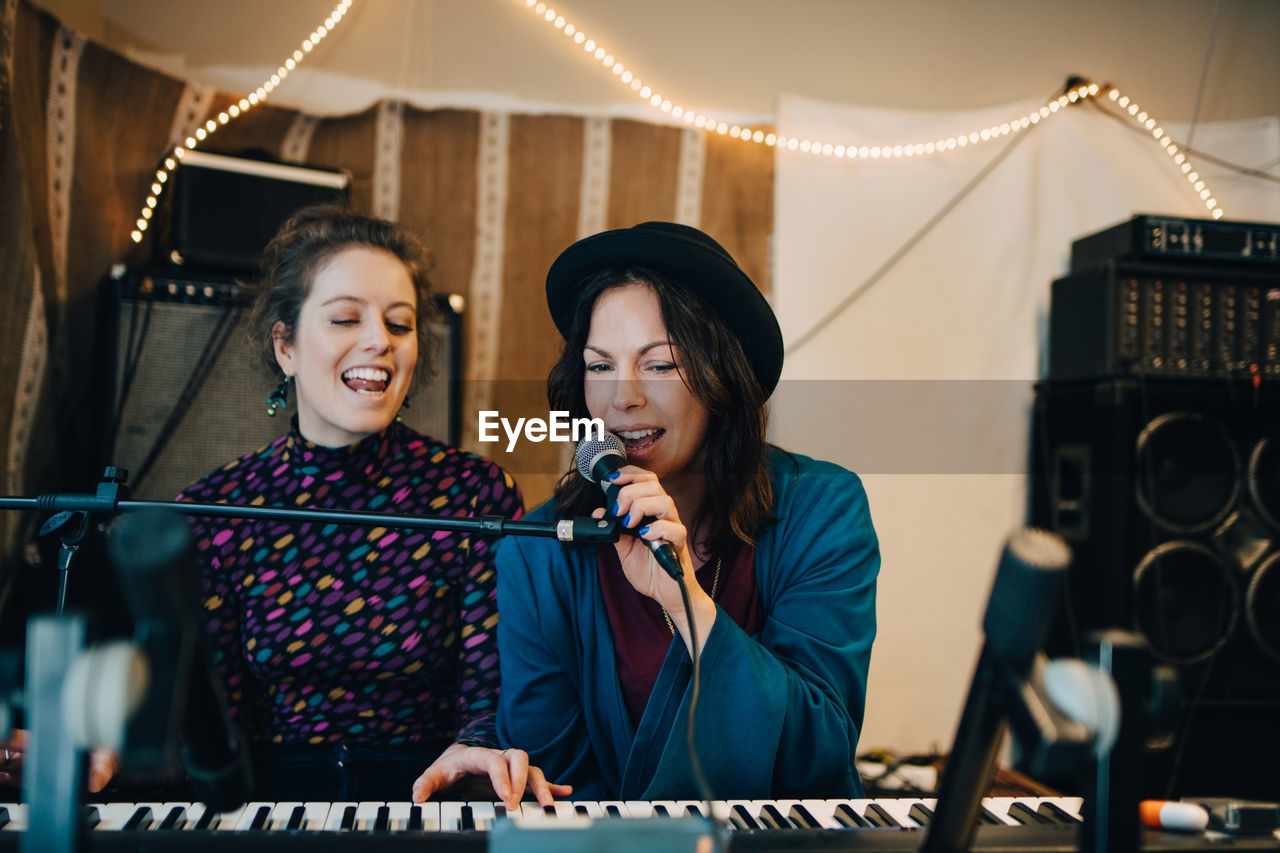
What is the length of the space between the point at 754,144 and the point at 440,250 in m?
1.08

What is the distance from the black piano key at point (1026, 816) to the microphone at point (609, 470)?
48 cm

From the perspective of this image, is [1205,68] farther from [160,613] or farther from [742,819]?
[160,613]

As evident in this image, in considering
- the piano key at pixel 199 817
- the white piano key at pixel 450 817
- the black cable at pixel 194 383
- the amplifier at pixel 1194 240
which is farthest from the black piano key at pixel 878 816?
the amplifier at pixel 1194 240

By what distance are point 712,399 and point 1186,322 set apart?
1.83 meters

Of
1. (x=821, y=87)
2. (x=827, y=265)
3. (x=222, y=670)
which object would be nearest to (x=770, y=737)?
(x=222, y=670)

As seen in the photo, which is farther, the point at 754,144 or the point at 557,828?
the point at 754,144

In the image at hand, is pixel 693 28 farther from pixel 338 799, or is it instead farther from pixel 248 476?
pixel 338 799

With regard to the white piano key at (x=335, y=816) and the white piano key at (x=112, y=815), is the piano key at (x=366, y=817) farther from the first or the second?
the white piano key at (x=112, y=815)

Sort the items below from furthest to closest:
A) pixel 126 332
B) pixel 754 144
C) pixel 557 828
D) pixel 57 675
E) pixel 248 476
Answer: pixel 754 144 → pixel 126 332 → pixel 248 476 → pixel 557 828 → pixel 57 675

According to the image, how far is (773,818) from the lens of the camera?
1.04 meters

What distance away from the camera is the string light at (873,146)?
2855 millimetres

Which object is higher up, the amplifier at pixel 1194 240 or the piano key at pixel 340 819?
the amplifier at pixel 1194 240

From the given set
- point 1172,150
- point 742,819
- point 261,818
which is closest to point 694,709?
point 742,819

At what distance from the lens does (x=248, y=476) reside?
73.3 inches
